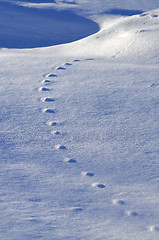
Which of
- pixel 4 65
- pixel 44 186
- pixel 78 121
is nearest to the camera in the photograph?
pixel 44 186

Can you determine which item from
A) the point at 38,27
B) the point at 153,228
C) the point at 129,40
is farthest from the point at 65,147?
the point at 38,27

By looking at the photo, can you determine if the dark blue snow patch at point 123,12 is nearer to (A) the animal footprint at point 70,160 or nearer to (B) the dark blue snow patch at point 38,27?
(B) the dark blue snow patch at point 38,27

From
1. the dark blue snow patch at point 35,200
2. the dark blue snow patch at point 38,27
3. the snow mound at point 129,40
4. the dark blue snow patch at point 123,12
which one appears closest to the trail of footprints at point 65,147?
the dark blue snow patch at point 35,200

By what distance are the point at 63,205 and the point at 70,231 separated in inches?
9.1

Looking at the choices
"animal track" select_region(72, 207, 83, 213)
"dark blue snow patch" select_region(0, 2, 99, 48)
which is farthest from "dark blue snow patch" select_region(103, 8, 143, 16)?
"animal track" select_region(72, 207, 83, 213)

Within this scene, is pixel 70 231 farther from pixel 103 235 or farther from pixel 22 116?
pixel 22 116

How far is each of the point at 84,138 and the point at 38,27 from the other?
3.59 metres

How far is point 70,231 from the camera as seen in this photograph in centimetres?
206

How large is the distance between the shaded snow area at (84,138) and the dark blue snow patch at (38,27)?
0.49m

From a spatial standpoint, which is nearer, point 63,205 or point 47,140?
point 63,205

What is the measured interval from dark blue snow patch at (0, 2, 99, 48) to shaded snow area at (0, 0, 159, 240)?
493mm

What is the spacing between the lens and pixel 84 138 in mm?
2945

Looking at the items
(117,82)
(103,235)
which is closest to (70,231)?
(103,235)

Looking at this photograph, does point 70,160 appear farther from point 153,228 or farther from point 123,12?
point 123,12
